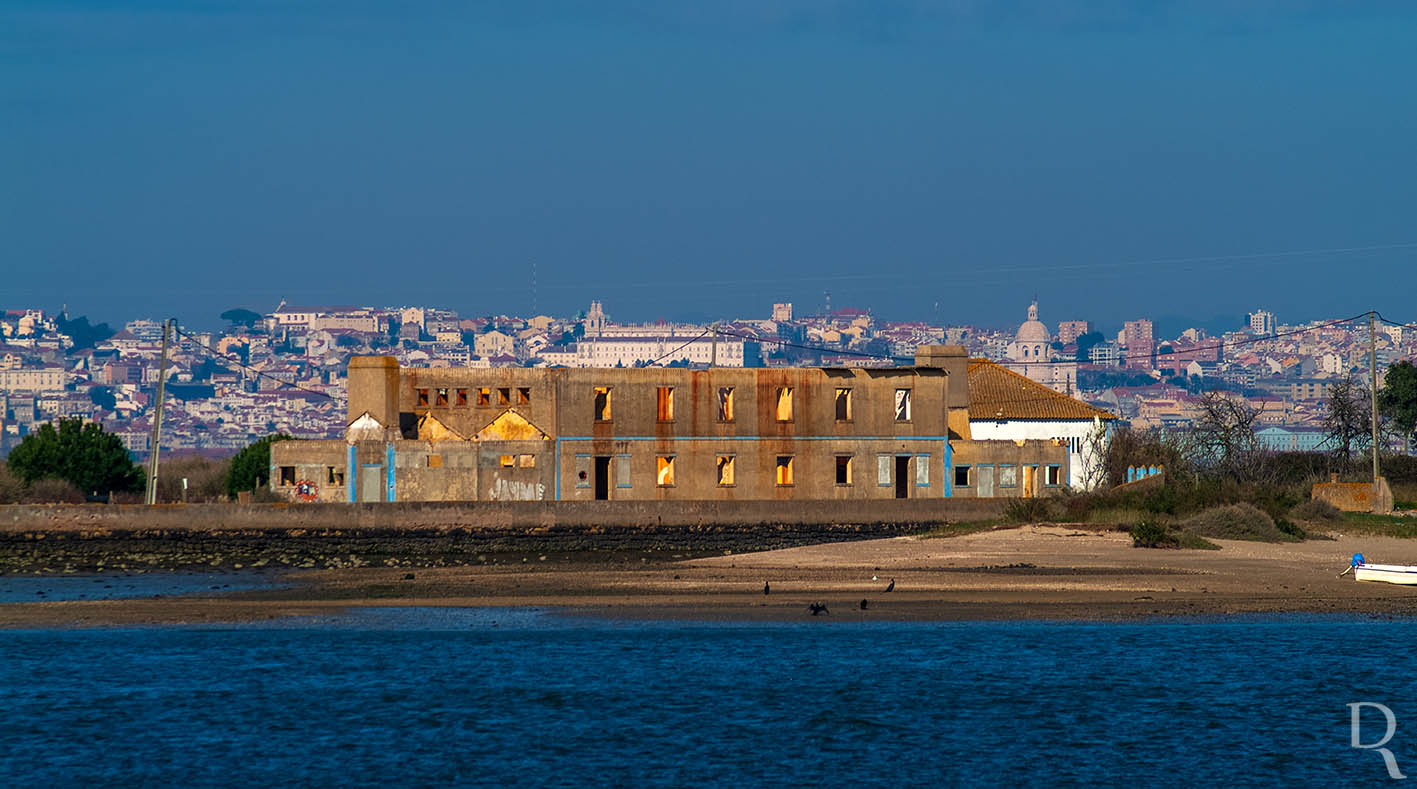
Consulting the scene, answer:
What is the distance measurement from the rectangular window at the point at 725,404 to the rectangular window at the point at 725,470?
1.33m

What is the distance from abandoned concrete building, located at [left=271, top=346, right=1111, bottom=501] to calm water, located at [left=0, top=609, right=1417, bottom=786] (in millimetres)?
29042

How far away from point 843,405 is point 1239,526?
74.6ft

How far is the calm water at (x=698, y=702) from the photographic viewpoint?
18875 mm

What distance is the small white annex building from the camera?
64312mm

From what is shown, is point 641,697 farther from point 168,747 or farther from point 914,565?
point 914,565

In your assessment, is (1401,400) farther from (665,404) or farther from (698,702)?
(698,702)

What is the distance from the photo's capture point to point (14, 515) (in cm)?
5097

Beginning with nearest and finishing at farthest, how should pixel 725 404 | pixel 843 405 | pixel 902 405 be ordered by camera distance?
pixel 725 404
pixel 843 405
pixel 902 405

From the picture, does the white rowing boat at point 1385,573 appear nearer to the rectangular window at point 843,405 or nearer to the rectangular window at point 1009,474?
the rectangular window at point 1009,474

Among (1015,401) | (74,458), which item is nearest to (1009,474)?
(1015,401)

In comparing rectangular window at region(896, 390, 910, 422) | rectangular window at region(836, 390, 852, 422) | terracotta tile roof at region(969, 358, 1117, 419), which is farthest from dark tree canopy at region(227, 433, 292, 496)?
terracotta tile roof at region(969, 358, 1117, 419)

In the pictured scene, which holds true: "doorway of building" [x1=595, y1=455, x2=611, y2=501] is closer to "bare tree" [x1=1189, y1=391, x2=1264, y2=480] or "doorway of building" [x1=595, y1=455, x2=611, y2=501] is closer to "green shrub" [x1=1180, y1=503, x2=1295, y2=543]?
"bare tree" [x1=1189, y1=391, x2=1264, y2=480]

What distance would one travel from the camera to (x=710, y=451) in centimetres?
5816

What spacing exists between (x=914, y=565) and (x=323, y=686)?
14515mm
